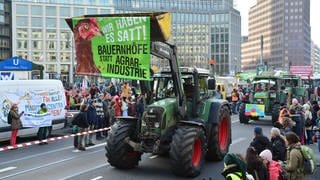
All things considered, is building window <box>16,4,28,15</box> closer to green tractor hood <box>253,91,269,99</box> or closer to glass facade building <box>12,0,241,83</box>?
glass facade building <box>12,0,241,83</box>

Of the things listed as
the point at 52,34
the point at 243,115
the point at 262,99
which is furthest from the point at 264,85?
the point at 52,34

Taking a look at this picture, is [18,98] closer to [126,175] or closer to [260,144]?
[126,175]

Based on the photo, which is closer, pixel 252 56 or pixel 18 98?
pixel 18 98

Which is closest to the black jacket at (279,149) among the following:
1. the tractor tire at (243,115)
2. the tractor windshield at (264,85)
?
the tractor tire at (243,115)

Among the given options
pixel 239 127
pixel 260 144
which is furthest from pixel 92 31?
pixel 239 127

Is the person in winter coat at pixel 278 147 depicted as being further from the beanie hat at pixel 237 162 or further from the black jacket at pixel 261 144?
the beanie hat at pixel 237 162

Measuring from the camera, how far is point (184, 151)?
987cm

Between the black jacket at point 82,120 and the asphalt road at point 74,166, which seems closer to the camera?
the asphalt road at point 74,166

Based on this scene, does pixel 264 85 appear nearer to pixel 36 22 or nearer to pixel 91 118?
pixel 91 118

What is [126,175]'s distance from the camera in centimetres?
1063

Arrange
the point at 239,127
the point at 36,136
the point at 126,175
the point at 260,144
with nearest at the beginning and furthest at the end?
the point at 260,144 → the point at 126,175 → the point at 36,136 → the point at 239,127

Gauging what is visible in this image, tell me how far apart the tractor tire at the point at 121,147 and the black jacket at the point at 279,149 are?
364 centimetres

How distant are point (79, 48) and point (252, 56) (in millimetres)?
165661

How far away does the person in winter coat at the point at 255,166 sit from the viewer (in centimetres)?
641
